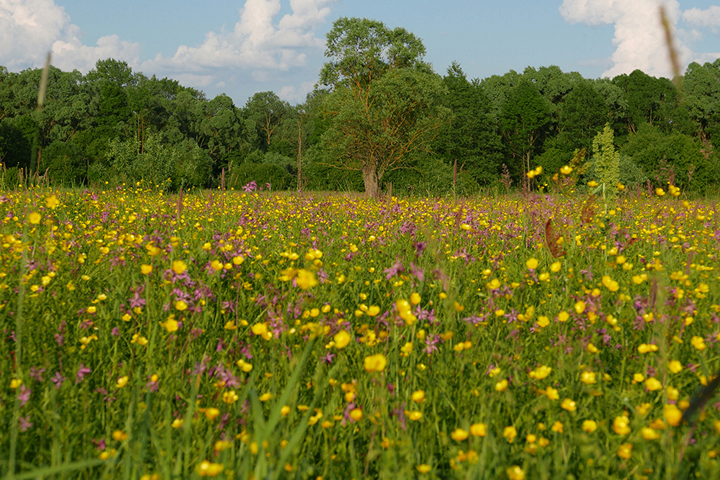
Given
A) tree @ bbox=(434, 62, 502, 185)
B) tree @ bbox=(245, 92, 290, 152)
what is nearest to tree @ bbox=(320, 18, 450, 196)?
tree @ bbox=(434, 62, 502, 185)

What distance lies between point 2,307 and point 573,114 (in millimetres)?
54814

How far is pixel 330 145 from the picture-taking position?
89.9ft

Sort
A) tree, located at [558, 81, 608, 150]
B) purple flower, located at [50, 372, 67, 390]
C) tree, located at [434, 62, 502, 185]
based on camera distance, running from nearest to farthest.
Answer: purple flower, located at [50, 372, 67, 390] → tree, located at [434, 62, 502, 185] → tree, located at [558, 81, 608, 150]

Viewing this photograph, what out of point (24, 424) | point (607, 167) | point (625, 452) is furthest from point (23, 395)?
point (607, 167)

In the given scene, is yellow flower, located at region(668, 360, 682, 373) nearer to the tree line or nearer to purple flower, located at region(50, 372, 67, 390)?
purple flower, located at region(50, 372, 67, 390)

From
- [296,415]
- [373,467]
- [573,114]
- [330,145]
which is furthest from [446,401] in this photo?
[573,114]

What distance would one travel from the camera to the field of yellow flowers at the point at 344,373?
56.5 inches

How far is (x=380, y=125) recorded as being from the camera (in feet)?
86.2

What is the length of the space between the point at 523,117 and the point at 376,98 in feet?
98.2

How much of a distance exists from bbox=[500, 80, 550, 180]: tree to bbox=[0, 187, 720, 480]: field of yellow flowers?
166ft

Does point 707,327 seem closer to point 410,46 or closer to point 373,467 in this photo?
Result: point 373,467

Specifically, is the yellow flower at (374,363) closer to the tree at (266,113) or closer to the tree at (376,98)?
the tree at (376,98)

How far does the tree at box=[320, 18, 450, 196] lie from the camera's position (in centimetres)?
2558

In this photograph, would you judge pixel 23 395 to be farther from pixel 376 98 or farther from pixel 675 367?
pixel 376 98
